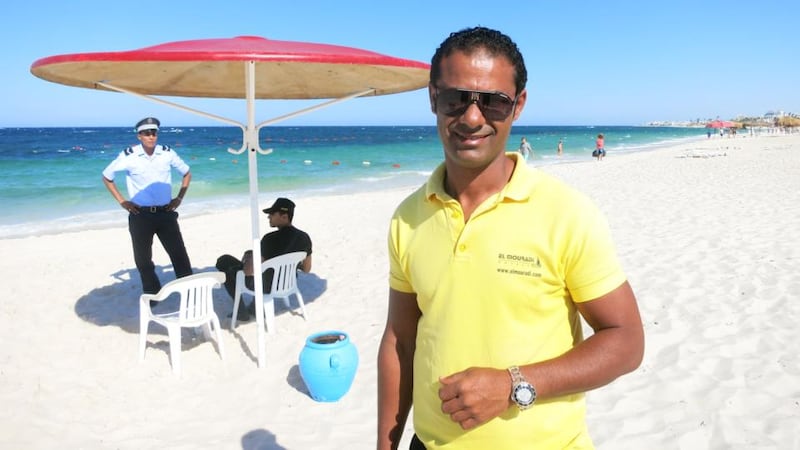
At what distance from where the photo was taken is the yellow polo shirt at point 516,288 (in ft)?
4.15

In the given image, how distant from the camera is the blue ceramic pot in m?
4.08

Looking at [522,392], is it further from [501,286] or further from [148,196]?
[148,196]

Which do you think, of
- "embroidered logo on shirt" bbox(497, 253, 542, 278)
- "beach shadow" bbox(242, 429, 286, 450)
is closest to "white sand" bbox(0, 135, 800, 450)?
"beach shadow" bbox(242, 429, 286, 450)

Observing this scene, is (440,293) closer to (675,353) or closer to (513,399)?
(513,399)

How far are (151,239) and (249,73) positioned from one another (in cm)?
237

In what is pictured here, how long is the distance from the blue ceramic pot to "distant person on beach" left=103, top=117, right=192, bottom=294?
7.90ft

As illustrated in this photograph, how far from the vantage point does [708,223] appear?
28.8 ft

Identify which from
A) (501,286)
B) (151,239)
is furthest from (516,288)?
(151,239)

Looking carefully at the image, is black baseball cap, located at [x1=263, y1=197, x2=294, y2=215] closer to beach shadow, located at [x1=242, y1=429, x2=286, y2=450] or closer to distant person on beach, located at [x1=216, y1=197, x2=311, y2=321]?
distant person on beach, located at [x1=216, y1=197, x2=311, y2=321]

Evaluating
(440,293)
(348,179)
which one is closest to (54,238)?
(440,293)

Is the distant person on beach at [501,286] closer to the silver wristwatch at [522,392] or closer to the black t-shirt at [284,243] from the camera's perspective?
the silver wristwatch at [522,392]

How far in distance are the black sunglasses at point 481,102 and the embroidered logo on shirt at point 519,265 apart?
0.33 meters

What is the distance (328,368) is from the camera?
4.08 metres

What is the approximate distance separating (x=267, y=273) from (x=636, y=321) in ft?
14.8
